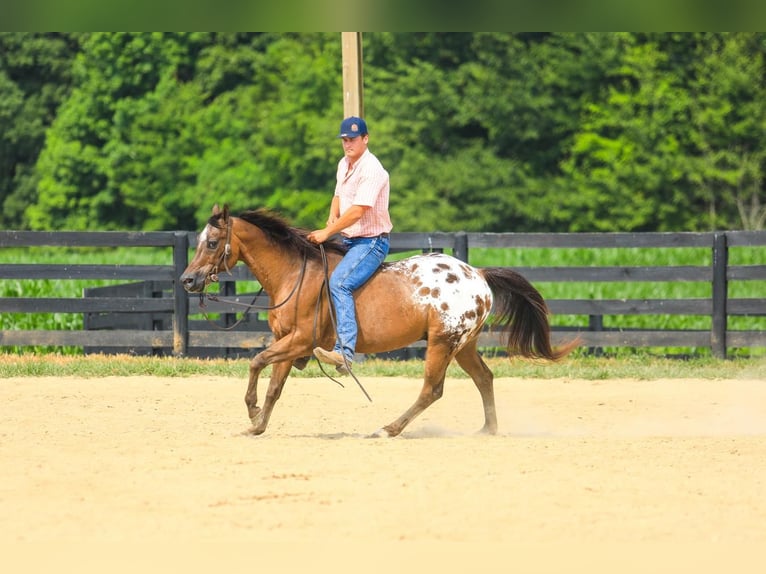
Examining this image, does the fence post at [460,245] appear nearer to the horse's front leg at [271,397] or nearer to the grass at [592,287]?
the grass at [592,287]

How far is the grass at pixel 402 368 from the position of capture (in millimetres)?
11734

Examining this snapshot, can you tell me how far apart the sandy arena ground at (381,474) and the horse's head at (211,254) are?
3.44 ft

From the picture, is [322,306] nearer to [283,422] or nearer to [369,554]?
[283,422]

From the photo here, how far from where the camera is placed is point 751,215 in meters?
32.3

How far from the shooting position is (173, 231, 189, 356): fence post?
12969 millimetres

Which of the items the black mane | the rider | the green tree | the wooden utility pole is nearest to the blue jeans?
the rider

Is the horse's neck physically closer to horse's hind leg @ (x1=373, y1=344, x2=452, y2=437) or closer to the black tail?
horse's hind leg @ (x1=373, y1=344, x2=452, y2=437)

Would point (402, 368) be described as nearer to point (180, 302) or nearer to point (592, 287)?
point (180, 302)

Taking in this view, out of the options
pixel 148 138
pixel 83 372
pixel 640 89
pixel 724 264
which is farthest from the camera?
pixel 148 138

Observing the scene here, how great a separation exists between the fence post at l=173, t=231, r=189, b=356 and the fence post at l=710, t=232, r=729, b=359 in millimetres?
5870

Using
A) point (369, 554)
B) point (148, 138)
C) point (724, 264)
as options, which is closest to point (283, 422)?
point (369, 554)

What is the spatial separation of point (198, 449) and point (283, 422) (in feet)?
5.81

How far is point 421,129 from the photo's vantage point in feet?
118

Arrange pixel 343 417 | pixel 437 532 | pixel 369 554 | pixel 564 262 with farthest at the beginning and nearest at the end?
pixel 564 262, pixel 343 417, pixel 437 532, pixel 369 554
